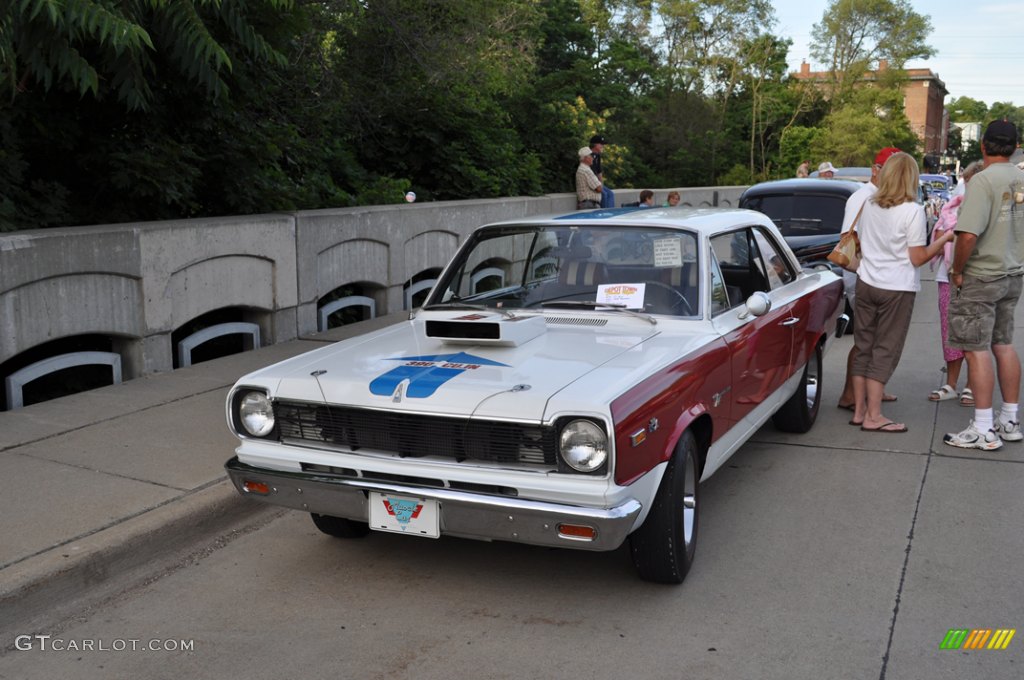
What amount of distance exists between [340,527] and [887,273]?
4.10 meters

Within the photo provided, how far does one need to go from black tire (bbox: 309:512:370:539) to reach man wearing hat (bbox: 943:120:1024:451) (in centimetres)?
401

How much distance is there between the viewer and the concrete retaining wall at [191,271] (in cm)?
716

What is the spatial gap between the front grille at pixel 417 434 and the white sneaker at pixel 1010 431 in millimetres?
→ 4243

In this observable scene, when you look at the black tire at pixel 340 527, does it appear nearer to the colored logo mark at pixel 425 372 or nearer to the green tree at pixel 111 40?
the colored logo mark at pixel 425 372

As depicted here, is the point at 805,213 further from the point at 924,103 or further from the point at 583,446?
the point at 924,103

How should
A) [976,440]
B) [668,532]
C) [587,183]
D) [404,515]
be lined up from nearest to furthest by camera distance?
[404,515] < [668,532] < [976,440] < [587,183]

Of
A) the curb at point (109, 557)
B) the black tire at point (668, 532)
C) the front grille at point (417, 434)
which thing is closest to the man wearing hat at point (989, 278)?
the black tire at point (668, 532)

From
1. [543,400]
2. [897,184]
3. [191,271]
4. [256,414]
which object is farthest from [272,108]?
[543,400]

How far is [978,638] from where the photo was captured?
3936 mm

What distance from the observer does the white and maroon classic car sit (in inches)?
153

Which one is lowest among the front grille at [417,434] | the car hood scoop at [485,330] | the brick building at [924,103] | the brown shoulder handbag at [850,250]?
the front grille at [417,434]

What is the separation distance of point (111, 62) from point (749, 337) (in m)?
5.19

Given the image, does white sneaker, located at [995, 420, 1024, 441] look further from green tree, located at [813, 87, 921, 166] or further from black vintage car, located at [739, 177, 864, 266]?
green tree, located at [813, 87, 921, 166]

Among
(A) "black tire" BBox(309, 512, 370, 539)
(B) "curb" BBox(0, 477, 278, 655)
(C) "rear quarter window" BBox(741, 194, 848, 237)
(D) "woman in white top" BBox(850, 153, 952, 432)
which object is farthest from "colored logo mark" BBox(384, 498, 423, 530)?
(C) "rear quarter window" BBox(741, 194, 848, 237)
